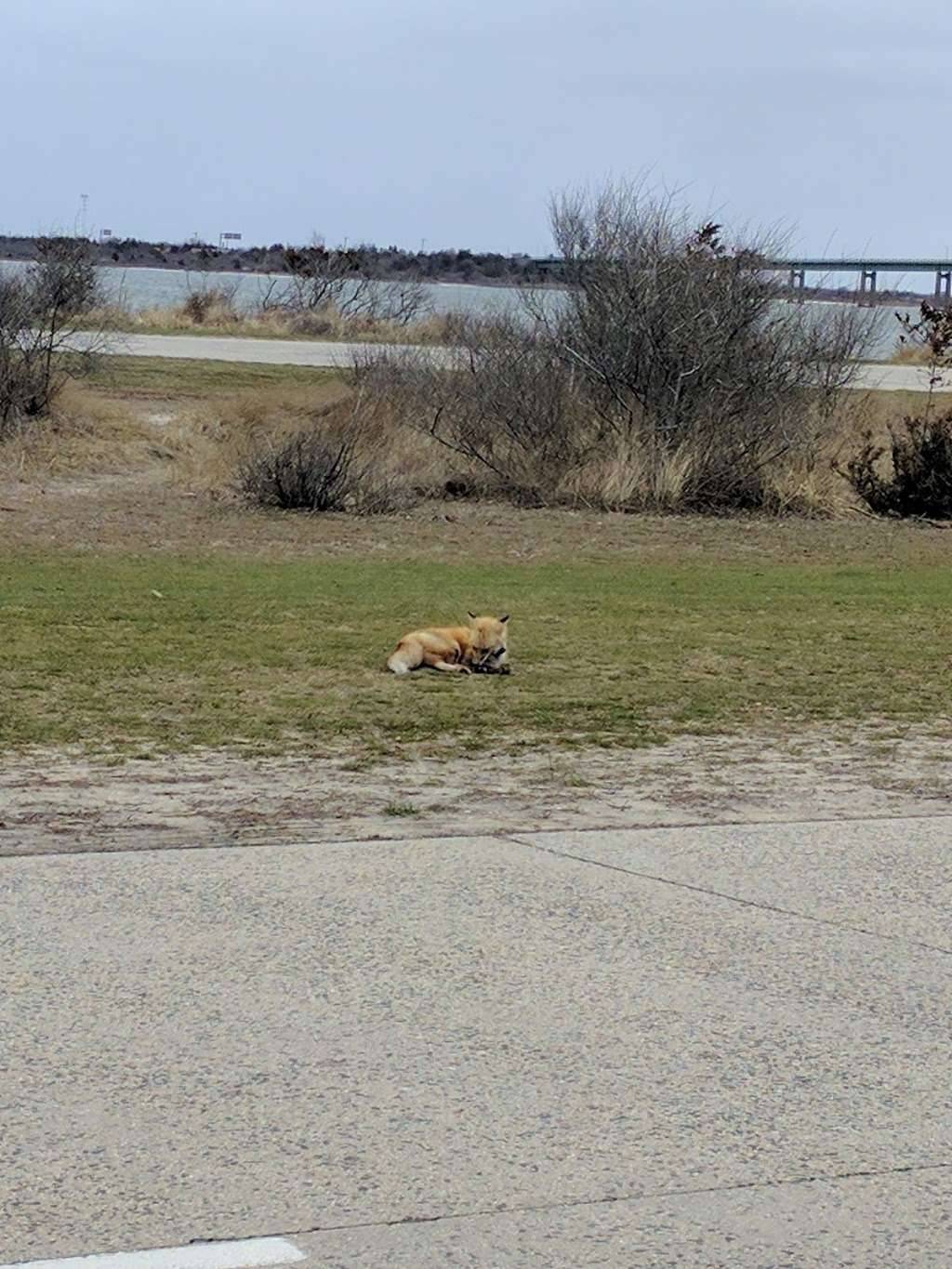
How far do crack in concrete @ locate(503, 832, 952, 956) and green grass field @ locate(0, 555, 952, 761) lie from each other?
7.53 ft

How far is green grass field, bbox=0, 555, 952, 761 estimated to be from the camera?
33.1ft

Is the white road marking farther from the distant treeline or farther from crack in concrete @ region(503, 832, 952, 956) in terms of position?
the distant treeline

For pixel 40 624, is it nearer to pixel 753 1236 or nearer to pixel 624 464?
pixel 753 1236

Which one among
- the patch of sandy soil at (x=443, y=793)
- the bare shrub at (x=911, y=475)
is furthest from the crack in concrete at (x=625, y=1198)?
the bare shrub at (x=911, y=475)

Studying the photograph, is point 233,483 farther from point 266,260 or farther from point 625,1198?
point 266,260

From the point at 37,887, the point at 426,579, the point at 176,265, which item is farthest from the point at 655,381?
the point at 176,265

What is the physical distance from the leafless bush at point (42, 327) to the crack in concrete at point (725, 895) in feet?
65.4

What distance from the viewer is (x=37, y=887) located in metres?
6.48

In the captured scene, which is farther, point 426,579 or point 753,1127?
point 426,579

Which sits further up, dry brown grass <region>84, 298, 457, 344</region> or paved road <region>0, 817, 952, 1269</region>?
dry brown grass <region>84, 298, 457, 344</region>

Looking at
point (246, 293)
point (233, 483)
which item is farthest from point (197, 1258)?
point (246, 293)

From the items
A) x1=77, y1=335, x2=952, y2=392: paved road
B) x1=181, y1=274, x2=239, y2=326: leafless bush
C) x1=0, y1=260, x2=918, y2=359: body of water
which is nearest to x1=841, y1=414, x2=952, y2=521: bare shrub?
x1=0, y1=260, x2=918, y2=359: body of water

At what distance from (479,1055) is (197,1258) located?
1286 millimetres

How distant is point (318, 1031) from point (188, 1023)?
339mm
